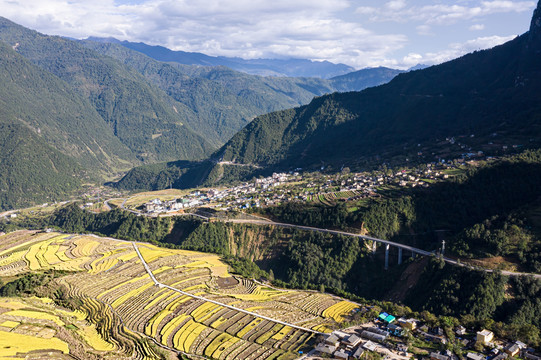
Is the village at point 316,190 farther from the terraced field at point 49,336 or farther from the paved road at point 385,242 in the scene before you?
the terraced field at point 49,336

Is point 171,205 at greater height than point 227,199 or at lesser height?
lesser

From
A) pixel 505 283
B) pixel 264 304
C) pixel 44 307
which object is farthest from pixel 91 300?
pixel 505 283

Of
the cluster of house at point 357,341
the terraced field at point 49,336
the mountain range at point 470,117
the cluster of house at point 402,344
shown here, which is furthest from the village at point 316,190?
the terraced field at point 49,336

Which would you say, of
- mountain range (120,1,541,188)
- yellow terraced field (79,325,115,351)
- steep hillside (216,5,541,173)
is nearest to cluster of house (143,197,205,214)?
mountain range (120,1,541,188)

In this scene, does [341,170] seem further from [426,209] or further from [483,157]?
[426,209]

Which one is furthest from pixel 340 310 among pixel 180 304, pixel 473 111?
pixel 473 111

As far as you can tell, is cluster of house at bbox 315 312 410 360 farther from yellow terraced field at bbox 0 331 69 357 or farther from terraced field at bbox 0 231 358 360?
yellow terraced field at bbox 0 331 69 357

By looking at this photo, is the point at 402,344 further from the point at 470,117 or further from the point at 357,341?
the point at 470,117
